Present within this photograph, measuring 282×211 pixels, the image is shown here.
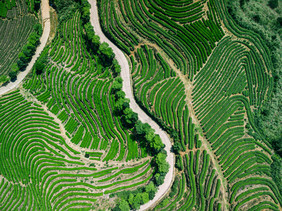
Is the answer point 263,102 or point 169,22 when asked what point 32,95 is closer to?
point 169,22

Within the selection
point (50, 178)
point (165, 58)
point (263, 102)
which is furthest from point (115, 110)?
point (263, 102)

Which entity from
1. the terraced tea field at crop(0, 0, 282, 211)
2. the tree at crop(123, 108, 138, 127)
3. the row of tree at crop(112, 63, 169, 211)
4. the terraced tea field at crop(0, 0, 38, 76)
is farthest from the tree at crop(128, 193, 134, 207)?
the terraced tea field at crop(0, 0, 38, 76)

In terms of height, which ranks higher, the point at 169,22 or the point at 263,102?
the point at 169,22

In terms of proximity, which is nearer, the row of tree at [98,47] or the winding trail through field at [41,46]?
the row of tree at [98,47]

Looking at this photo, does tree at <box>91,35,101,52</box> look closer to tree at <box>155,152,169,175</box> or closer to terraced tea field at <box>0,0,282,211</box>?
terraced tea field at <box>0,0,282,211</box>

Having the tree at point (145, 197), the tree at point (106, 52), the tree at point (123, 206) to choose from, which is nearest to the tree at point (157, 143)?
the tree at point (145, 197)

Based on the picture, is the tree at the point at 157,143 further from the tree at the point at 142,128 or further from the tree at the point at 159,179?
the tree at the point at 159,179
